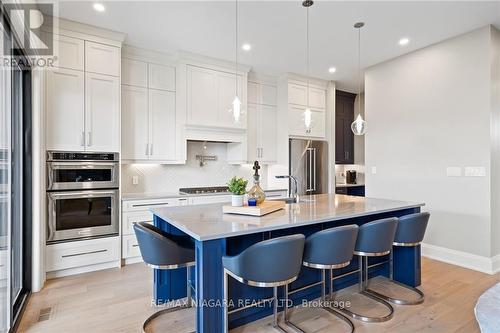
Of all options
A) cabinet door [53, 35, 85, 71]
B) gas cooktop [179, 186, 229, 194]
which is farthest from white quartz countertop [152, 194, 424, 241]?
cabinet door [53, 35, 85, 71]

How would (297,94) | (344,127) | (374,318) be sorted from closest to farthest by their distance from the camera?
(374,318) < (297,94) < (344,127)

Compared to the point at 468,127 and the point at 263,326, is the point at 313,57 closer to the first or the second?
the point at 468,127

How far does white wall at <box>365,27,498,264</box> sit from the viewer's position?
3318 mm

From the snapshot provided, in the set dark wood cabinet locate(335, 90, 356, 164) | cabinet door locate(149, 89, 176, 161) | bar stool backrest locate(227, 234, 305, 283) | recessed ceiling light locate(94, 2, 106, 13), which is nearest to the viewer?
bar stool backrest locate(227, 234, 305, 283)

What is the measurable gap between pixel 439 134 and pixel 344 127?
7.81 feet

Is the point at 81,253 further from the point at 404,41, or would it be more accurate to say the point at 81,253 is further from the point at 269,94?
the point at 404,41

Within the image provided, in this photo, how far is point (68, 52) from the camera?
319 cm

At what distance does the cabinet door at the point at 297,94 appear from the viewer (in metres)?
4.99

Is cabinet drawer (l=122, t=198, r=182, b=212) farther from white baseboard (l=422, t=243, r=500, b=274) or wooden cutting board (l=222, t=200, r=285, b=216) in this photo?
white baseboard (l=422, t=243, r=500, b=274)

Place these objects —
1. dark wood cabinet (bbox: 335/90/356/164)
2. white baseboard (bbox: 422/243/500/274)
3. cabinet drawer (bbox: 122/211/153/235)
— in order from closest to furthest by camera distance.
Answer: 1. white baseboard (bbox: 422/243/500/274)
2. cabinet drawer (bbox: 122/211/153/235)
3. dark wood cabinet (bbox: 335/90/356/164)

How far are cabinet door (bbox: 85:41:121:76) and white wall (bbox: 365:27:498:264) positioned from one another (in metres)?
3.83

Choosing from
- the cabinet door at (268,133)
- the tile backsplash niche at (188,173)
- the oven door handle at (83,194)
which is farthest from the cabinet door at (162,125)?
the cabinet door at (268,133)

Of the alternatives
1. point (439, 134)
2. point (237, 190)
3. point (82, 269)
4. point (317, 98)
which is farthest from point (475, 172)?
point (82, 269)

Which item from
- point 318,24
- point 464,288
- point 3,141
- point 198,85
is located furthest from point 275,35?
point 464,288
